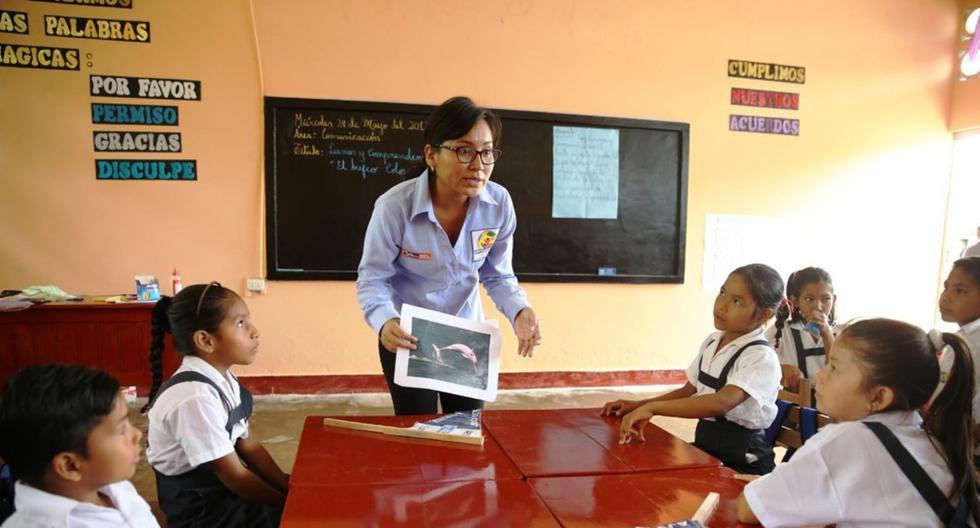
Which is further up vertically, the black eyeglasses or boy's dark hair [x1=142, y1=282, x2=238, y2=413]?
the black eyeglasses

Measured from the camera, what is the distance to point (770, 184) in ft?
14.8

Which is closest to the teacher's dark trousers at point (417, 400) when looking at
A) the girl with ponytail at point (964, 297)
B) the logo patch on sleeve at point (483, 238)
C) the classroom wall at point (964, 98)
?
the logo patch on sleeve at point (483, 238)

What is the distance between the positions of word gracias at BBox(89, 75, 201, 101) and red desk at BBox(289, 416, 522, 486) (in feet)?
9.93

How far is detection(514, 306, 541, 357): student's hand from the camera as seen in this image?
1.77 meters

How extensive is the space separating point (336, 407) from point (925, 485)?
129 inches

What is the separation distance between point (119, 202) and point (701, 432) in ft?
12.0

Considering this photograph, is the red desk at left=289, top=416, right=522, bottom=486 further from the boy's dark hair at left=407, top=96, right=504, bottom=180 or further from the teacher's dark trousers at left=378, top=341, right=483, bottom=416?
the boy's dark hair at left=407, top=96, right=504, bottom=180

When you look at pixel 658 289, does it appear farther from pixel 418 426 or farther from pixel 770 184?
pixel 418 426

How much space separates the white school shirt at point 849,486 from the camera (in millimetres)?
928

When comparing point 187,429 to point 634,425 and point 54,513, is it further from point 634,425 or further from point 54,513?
point 634,425

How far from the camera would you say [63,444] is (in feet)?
2.96

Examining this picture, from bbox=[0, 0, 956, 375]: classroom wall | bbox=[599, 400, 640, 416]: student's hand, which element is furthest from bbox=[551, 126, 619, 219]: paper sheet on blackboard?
bbox=[599, 400, 640, 416]: student's hand

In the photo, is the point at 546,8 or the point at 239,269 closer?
the point at 239,269

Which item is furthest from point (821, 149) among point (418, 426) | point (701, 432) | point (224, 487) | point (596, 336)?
point (224, 487)
